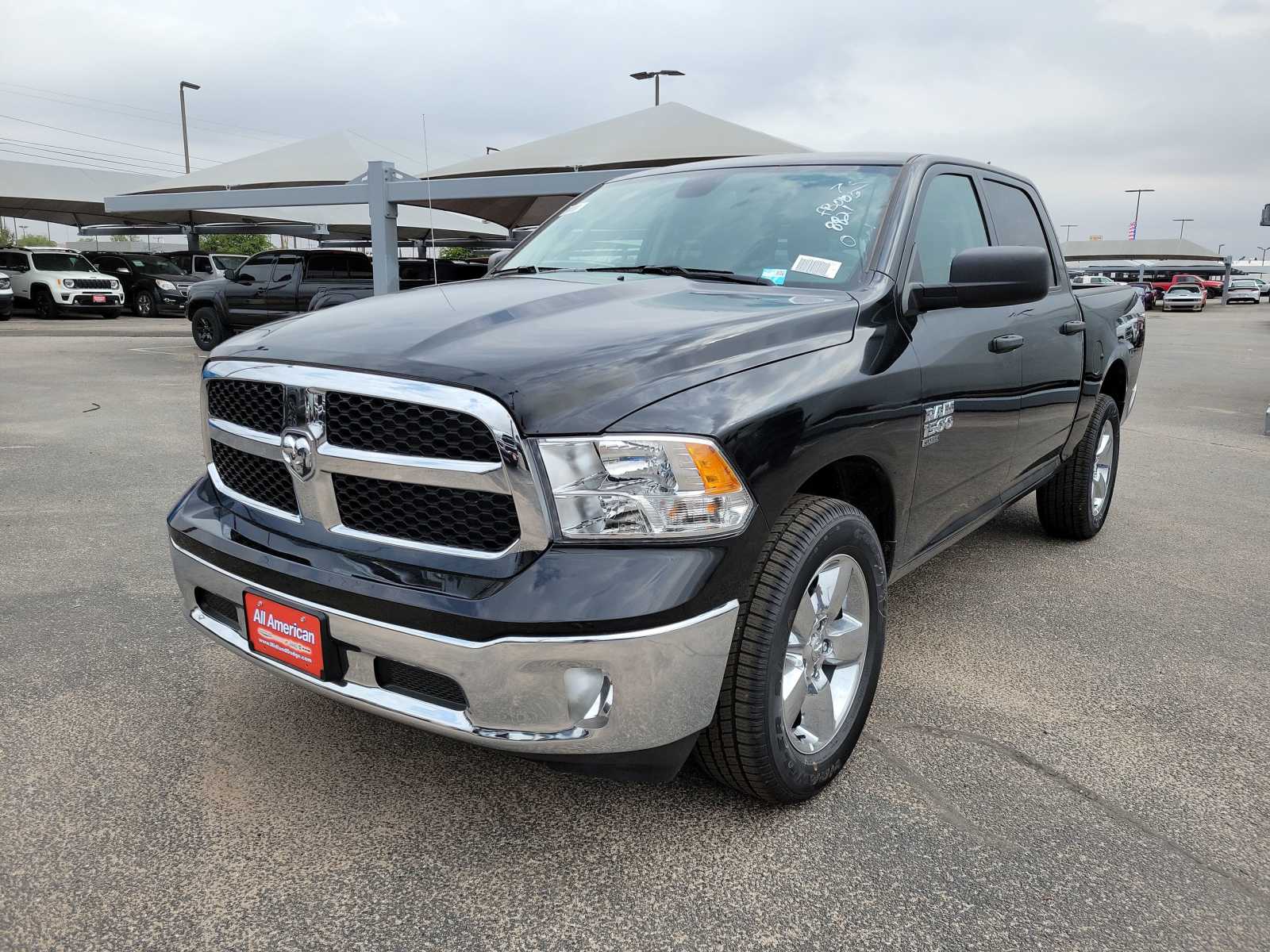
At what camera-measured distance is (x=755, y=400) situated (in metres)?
2.19

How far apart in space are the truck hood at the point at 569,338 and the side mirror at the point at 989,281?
13.5 inches

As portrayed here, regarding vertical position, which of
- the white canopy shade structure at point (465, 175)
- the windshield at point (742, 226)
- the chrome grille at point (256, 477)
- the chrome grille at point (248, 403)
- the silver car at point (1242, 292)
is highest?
the white canopy shade structure at point (465, 175)

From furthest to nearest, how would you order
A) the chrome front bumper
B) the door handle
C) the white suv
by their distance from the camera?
the white suv < the door handle < the chrome front bumper

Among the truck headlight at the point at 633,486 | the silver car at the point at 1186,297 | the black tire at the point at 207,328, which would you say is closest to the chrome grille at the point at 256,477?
the truck headlight at the point at 633,486

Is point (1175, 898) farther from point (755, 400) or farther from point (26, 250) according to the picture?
point (26, 250)

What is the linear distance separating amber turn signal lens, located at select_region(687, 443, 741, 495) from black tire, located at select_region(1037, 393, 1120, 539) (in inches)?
124

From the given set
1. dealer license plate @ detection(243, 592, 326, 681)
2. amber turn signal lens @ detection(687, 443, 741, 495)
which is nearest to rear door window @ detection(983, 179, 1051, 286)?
amber turn signal lens @ detection(687, 443, 741, 495)

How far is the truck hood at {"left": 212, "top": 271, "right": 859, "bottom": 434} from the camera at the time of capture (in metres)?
2.01

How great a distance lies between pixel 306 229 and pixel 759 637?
30229 mm

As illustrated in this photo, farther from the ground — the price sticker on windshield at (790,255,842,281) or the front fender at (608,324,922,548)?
the price sticker on windshield at (790,255,842,281)

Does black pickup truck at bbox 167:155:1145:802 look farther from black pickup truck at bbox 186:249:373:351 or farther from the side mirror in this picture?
black pickup truck at bbox 186:249:373:351

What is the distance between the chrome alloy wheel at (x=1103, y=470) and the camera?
488 centimetres

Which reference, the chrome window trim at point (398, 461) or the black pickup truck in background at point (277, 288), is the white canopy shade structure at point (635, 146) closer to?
the black pickup truck in background at point (277, 288)

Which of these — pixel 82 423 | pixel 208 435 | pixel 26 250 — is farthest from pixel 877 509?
pixel 26 250
